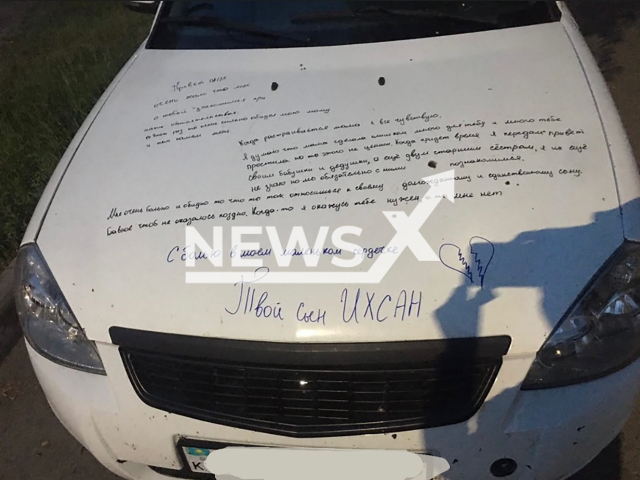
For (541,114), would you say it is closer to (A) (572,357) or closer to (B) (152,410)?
(A) (572,357)

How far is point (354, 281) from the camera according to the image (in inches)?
58.7

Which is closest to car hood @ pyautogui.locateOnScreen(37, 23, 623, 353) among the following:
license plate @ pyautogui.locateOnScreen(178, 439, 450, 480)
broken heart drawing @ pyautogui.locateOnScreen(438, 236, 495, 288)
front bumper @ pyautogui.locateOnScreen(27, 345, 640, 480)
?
broken heart drawing @ pyautogui.locateOnScreen(438, 236, 495, 288)

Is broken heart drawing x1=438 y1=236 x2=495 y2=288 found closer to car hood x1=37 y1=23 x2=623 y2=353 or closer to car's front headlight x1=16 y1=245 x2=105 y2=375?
car hood x1=37 y1=23 x2=623 y2=353

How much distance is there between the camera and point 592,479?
2.03 metres

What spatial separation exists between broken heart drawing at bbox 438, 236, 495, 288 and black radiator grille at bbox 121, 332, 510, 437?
0.67 feet

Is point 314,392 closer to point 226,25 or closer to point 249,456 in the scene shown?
point 249,456

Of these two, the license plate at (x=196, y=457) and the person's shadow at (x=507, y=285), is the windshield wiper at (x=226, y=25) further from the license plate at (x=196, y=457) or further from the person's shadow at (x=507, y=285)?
the license plate at (x=196, y=457)

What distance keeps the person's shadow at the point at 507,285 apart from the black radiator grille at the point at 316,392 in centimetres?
4

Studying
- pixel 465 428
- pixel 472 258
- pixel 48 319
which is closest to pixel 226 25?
pixel 48 319

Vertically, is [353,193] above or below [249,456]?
above

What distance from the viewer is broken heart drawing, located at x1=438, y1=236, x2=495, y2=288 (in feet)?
4.87

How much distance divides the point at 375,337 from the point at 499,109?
880 mm

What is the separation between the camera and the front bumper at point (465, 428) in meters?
1.48

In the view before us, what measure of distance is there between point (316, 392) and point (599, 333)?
0.71 meters
